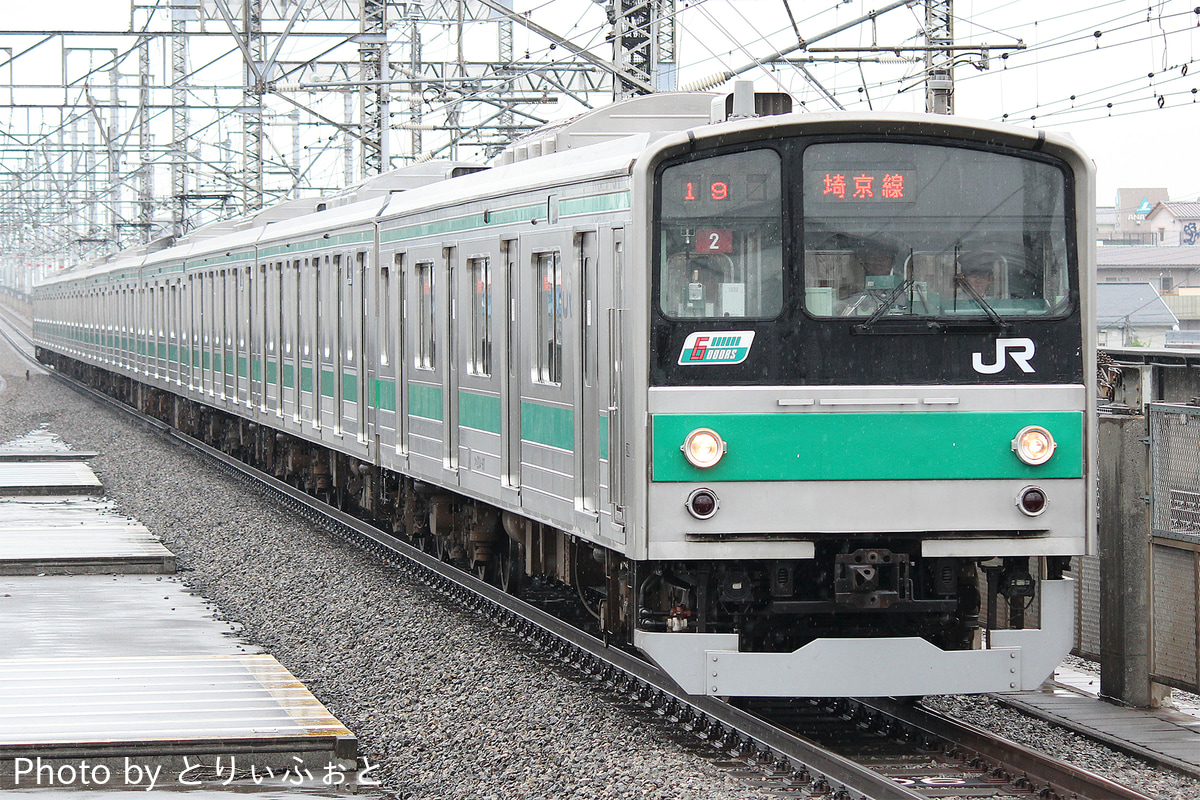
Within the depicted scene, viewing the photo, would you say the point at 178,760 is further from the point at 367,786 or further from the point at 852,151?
the point at 852,151

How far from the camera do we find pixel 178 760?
6.53m

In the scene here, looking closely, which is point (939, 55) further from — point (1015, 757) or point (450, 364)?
point (1015, 757)

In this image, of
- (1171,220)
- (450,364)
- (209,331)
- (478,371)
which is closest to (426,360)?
(450,364)

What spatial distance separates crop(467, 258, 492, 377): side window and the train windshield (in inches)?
125

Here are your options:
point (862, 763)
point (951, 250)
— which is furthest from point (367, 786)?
point (951, 250)

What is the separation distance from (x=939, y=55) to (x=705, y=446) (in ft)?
40.9

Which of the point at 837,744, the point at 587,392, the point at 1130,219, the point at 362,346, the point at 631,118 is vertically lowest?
the point at 837,744

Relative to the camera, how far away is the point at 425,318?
11.6 meters

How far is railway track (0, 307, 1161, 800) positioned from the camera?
6.29 m

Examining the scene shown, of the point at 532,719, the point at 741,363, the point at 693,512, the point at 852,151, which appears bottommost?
the point at 532,719

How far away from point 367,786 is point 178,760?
765 mm

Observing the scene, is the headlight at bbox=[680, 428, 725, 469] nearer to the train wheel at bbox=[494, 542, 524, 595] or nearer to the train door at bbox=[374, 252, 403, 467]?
the train wheel at bbox=[494, 542, 524, 595]

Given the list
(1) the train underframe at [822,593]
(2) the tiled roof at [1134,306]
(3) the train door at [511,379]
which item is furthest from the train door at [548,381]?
(2) the tiled roof at [1134,306]

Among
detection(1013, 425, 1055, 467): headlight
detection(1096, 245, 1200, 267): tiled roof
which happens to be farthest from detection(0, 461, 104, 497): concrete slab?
detection(1096, 245, 1200, 267): tiled roof
